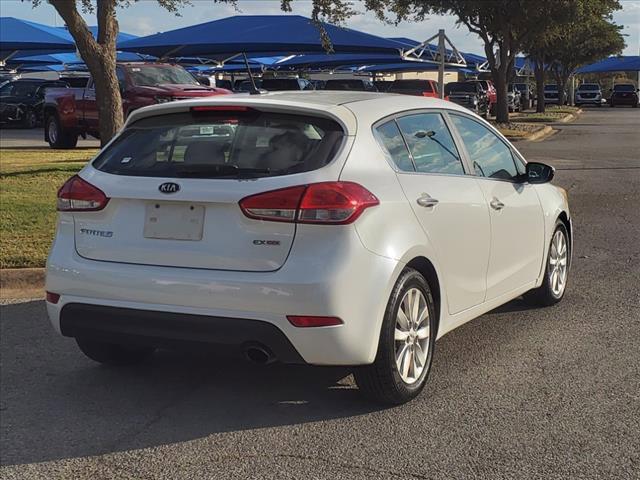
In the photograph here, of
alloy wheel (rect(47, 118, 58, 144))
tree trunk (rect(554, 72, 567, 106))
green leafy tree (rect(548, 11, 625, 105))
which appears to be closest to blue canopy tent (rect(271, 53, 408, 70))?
green leafy tree (rect(548, 11, 625, 105))

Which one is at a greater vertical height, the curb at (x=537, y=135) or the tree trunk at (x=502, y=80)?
the tree trunk at (x=502, y=80)

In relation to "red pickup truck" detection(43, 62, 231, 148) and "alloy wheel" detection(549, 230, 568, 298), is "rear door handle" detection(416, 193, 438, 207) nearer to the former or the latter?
"alloy wheel" detection(549, 230, 568, 298)

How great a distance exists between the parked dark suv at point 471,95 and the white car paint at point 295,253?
105ft

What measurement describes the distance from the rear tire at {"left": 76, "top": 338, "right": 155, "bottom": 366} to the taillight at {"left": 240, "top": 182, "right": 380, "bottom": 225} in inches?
57.6

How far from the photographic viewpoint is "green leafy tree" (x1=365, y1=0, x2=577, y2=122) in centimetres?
2875

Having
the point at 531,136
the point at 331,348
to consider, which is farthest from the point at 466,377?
the point at 531,136

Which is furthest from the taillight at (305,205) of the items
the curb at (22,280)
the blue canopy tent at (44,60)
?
the blue canopy tent at (44,60)

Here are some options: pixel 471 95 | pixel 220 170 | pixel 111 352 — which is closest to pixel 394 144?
pixel 220 170

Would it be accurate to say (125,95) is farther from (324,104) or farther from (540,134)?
(540,134)

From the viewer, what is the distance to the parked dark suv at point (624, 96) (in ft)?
223

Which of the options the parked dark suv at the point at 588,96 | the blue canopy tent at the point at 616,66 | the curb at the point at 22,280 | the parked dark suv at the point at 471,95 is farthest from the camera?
the blue canopy tent at the point at 616,66

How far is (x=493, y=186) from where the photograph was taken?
5.38 metres

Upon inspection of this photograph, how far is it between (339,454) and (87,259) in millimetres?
1661

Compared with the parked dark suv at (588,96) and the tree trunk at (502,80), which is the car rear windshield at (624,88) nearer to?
the parked dark suv at (588,96)
